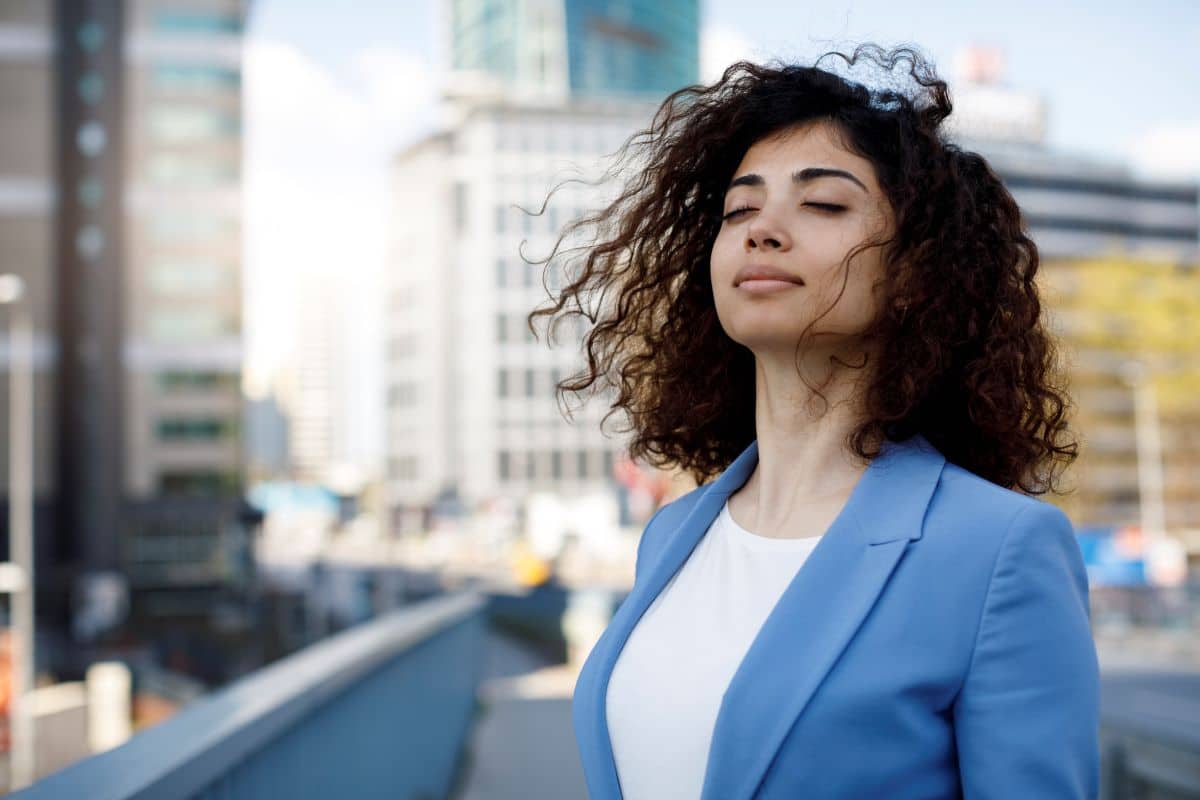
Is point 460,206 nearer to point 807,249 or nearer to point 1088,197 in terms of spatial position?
point 1088,197

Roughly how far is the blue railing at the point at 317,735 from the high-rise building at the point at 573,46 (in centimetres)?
9118

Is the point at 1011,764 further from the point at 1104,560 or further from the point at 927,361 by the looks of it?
the point at 1104,560

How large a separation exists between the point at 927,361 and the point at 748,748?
2.21ft

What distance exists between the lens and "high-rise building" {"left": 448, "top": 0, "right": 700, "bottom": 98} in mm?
97062

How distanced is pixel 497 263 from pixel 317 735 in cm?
7993

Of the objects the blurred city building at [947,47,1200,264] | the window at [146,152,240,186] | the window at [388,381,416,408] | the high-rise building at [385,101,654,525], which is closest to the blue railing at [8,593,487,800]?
the window at [146,152,240,186]

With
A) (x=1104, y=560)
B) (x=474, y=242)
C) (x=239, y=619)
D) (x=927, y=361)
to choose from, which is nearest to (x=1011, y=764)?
(x=927, y=361)

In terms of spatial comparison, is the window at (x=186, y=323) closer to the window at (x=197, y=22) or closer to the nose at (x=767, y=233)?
the window at (x=197, y=22)

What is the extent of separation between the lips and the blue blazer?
0.39m

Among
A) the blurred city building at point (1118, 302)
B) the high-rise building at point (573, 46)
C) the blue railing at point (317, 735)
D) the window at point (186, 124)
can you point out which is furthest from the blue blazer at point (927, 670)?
the high-rise building at point (573, 46)

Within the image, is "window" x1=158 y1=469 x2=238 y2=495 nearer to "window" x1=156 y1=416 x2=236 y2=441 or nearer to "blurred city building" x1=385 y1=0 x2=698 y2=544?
"window" x1=156 y1=416 x2=236 y2=441

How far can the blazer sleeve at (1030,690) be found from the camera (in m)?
1.40

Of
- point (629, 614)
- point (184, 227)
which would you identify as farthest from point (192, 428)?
point (629, 614)

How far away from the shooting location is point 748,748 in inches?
60.3
